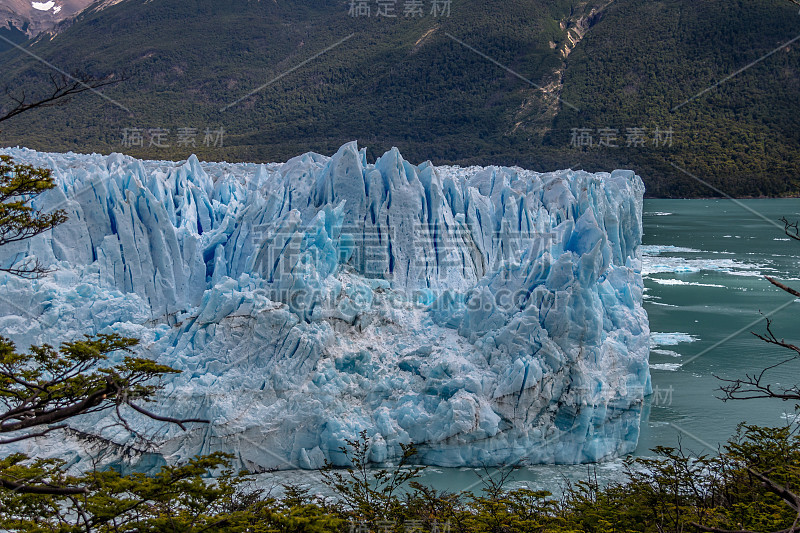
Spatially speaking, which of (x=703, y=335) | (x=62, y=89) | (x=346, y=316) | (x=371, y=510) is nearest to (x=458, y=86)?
(x=703, y=335)

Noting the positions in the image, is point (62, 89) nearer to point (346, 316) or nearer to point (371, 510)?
point (371, 510)

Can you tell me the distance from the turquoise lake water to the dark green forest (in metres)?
7.23

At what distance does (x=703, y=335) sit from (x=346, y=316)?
379 inches

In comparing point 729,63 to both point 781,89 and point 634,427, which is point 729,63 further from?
point 634,427

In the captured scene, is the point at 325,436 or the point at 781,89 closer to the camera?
the point at 325,436

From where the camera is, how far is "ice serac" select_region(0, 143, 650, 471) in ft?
26.1

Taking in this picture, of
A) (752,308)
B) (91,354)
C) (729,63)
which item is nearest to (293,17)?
(729,63)

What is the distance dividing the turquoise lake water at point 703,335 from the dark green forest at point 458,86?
723 centimetres

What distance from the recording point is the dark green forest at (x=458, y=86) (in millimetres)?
37250

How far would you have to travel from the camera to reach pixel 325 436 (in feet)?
25.9

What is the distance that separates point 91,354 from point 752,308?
17943 millimetres

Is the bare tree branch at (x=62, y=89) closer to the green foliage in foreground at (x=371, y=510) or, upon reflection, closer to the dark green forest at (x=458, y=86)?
the green foliage in foreground at (x=371, y=510)

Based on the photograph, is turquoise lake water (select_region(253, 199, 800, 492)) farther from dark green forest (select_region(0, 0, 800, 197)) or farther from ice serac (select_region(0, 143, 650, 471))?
dark green forest (select_region(0, 0, 800, 197))

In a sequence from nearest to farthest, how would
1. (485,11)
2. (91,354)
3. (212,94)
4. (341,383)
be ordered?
1. (91,354)
2. (341,383)
3. (212,94)
4. (485,11)
